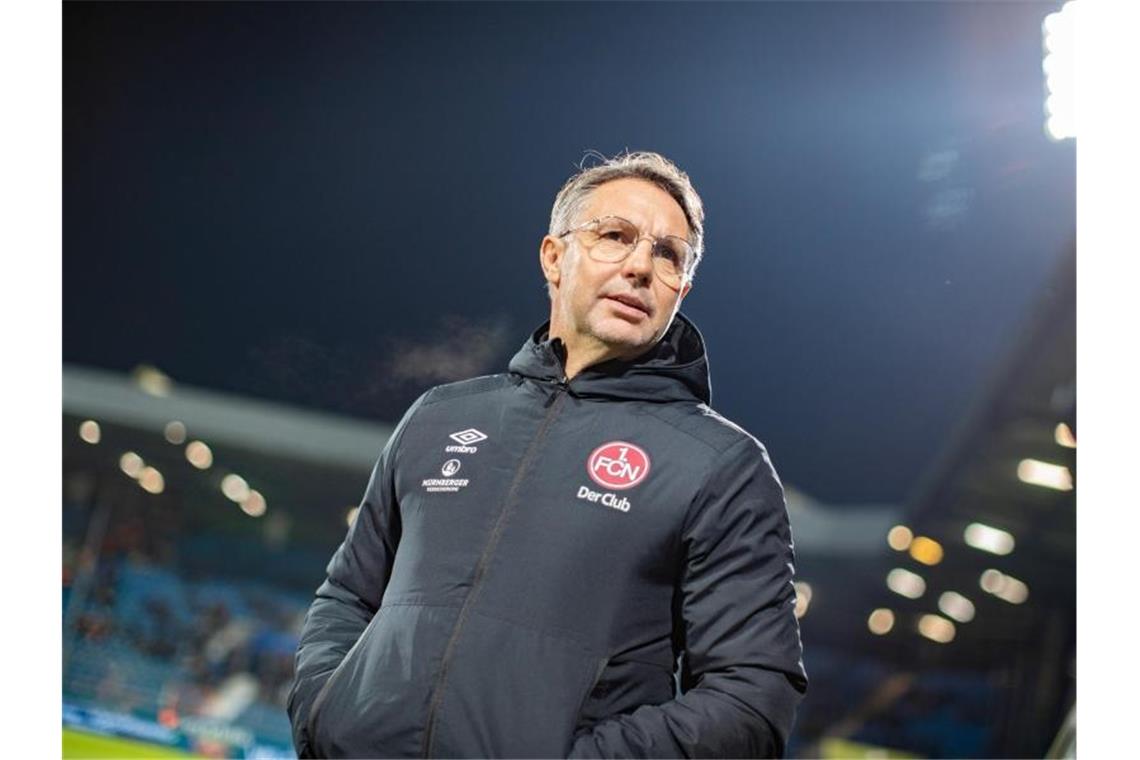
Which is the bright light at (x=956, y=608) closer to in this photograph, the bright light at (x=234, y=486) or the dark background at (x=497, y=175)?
the dark background at (x=497, y=175)

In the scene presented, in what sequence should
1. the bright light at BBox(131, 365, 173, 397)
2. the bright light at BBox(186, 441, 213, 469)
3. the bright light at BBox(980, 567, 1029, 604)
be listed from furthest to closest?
1. the bright light at BBox(980, 567, 1029, 604)
2. the bright light at BBox(186, 441, 213, 469)
3. the bright light at BBox(131, 365, 173, 397)

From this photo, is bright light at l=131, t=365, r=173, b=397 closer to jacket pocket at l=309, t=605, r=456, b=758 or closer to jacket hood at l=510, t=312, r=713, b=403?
jacket hood at l=510, t=312, r=713, b=403

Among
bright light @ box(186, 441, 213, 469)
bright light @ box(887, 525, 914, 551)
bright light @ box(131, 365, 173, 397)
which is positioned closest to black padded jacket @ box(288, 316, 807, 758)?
bright light @ box(131, 365, 173, 397)

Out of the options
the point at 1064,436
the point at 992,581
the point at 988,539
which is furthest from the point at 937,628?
the point at 1064,436

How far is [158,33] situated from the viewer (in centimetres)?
391

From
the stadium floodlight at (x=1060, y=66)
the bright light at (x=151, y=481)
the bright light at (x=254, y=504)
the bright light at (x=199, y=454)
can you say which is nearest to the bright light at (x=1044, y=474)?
the stadium floodlight at (x=1060, y=66)

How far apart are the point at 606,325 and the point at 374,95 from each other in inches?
109

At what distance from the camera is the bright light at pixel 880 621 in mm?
6551

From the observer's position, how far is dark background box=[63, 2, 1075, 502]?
3.78 meters

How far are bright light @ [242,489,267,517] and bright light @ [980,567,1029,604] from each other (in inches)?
167

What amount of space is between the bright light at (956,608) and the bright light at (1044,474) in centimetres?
121

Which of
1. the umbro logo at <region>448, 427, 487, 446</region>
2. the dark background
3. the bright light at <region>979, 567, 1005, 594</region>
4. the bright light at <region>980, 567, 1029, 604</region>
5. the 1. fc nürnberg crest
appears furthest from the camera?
the bright light at <region>979, 567, 1005, 594</region>
